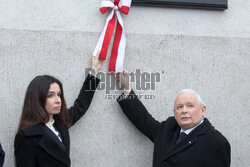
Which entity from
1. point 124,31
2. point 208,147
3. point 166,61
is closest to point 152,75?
point 166,61

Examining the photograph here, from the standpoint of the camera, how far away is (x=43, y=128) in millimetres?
2322

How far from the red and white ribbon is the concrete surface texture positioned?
8 centimetres

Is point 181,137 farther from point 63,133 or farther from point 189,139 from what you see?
point 63,133

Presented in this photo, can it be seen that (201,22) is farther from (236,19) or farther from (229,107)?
(229,107)

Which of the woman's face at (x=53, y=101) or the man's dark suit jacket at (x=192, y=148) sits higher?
the woman's face at (x=53, y=101)

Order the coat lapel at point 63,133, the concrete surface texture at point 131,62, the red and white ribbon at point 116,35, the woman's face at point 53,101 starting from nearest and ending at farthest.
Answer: the woman's face at point 53,101, the coat lapel at point 63,133, the concrete surface texture at point 131,62, the red and white ribbon at point 116,35

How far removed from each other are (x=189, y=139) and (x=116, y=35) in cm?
125

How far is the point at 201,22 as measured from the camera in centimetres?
316

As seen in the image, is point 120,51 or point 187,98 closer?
point 187,98

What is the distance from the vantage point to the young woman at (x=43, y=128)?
7.32 feet

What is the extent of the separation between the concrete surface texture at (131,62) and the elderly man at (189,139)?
44 centimetres

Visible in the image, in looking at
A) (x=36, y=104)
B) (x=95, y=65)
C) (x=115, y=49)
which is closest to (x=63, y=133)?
(x=36, y=104)

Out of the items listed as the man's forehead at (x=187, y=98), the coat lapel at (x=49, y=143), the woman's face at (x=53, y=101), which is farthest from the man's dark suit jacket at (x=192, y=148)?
the woman's face at (x=53, y=101)

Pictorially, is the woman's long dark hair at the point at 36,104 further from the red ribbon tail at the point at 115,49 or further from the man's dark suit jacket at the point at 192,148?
the man's dark suit jacket at the point at 192,148
